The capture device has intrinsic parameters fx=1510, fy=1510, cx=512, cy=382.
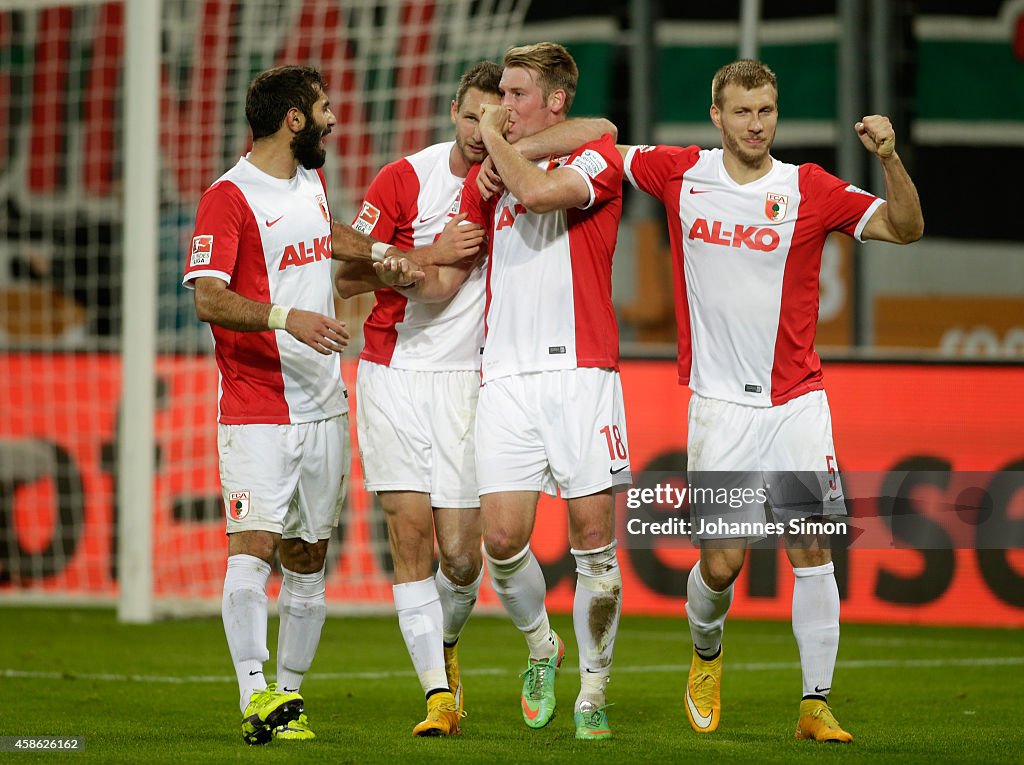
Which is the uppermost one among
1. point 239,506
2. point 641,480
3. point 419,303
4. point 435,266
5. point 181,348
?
point 435,266

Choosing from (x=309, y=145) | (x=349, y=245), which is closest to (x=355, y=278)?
(x=349, y=245)

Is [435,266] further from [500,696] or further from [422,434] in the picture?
[500,696]

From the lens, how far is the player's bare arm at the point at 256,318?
4.85 m

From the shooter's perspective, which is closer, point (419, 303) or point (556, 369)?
point (556, 369)

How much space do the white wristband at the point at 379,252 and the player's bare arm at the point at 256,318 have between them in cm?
46

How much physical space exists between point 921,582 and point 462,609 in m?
4.47

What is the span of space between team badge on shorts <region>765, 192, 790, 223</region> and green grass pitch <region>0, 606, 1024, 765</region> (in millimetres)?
1798

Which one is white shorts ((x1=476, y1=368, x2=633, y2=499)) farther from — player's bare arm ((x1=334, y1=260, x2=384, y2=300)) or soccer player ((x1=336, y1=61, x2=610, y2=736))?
player's bare arm ((x1=334, y1=260, x2=384, y2=300))

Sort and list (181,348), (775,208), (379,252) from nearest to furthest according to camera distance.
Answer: (775,208) < (379,252) < (181,348)

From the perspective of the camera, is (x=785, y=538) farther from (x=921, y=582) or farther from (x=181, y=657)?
(x=921, y=582)

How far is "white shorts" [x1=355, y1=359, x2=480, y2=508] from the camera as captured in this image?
5.62 m

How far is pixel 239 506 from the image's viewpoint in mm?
5148

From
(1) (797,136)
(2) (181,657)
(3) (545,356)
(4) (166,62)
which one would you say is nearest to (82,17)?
(4) (166,62)

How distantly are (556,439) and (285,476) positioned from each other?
0.95 metres
